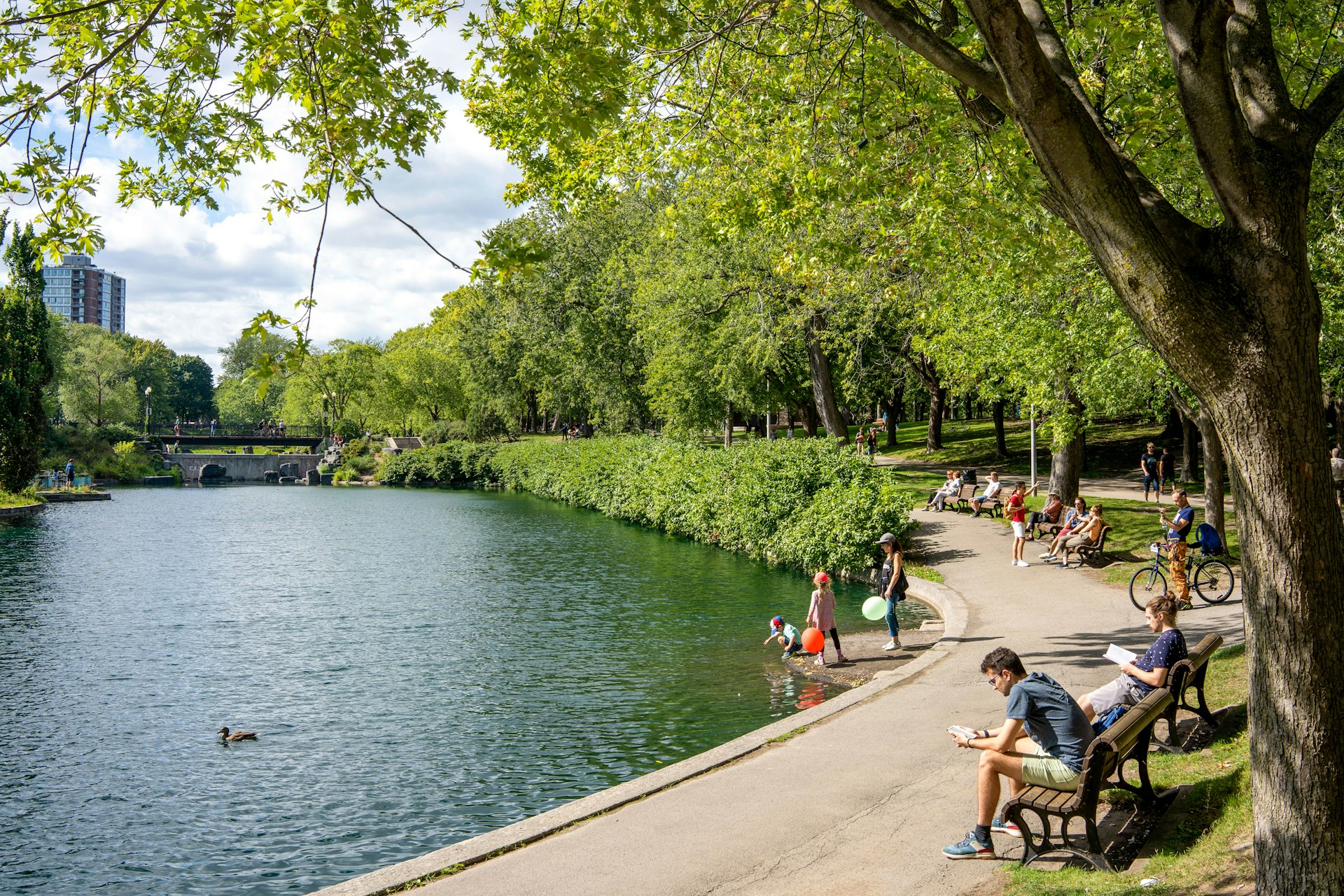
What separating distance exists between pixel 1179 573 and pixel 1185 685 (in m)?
8.53

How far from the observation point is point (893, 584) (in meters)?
14.4

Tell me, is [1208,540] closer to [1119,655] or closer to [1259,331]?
[1119,655]

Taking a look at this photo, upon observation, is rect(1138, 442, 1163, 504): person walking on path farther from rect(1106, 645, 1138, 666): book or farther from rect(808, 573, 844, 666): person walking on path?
rect(1106, 645, 1138, 666): book

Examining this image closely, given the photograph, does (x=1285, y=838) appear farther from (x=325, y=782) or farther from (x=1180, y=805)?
(x=325, y=782)

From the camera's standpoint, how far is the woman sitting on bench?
19812mm

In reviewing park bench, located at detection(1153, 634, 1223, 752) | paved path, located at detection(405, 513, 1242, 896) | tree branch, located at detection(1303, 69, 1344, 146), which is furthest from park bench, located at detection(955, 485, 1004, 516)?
tree branch, located at detection(1303, 69, 1344, 146)

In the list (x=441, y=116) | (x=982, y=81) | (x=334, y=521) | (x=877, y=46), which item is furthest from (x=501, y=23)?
(x=334, y=521)

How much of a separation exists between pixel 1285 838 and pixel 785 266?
37.9ft

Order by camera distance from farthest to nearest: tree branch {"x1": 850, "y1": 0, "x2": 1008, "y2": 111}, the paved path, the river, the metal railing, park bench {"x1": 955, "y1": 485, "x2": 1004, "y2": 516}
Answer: the metal railing
park bench {"x1": 955, "y1": 485, "x2": 1004, "y2": 516}
the river
the paved path
tree branch {"x1": 850, "y1": 0, "x2": 1008, "y2": 111}

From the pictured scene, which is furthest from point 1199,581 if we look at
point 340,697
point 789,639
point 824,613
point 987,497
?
point 340,697

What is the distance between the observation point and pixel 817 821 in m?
7.57

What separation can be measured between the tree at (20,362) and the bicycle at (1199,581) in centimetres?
4892

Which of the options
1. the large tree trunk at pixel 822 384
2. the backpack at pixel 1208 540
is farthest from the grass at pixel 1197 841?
the large tree trunk at pixel 822 384

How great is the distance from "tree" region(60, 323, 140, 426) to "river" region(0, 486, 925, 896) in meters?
69.1
